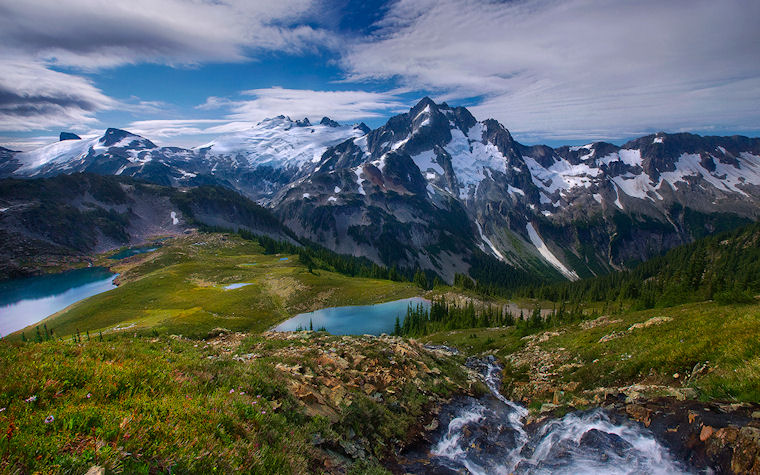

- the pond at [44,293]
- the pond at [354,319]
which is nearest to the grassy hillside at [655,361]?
the pond at [354,319]

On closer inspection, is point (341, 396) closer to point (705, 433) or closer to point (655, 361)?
point (705, 433)

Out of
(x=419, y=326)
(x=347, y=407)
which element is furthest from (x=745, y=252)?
(x=347, y=407)

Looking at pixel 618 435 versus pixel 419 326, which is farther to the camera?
pixel 419 326

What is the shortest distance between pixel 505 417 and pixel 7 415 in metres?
24.4

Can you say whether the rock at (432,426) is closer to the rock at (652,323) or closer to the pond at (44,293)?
the rock at (652,323)

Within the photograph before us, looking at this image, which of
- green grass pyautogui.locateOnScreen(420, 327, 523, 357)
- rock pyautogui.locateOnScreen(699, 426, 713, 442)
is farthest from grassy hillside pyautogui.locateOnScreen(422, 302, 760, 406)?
green grass pyautogui.locateOnScreen(420, 327, 523, 357)

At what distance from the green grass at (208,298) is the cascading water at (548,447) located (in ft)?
157

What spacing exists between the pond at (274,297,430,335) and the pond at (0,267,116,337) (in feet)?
258

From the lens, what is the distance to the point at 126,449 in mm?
6379

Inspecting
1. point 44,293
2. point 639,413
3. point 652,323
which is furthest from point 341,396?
point 44,293

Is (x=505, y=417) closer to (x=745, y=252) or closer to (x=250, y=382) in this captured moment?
(x=250, y=382)

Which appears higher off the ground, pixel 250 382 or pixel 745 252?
pixel 250 382

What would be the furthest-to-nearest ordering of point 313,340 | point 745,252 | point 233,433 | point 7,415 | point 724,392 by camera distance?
point 745,252 < point 313,340 < point 724,392 < point 233,433 < point 7,415

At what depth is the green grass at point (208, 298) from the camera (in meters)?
70.9
